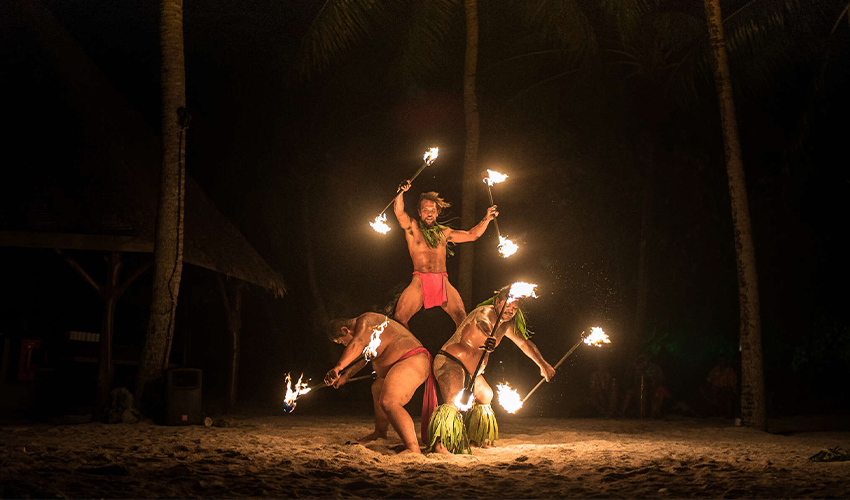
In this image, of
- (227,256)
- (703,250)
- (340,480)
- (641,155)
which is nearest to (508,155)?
(641,155)

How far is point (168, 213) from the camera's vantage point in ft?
31.3

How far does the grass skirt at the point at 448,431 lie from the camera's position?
6988mm

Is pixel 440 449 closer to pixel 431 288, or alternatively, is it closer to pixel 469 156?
pixel 431 288

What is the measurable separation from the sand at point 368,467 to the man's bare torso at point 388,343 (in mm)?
821

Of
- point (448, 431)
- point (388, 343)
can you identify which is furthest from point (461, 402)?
point (388, 343)

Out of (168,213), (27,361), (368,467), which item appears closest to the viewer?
(368,467)

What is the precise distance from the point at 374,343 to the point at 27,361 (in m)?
6.56

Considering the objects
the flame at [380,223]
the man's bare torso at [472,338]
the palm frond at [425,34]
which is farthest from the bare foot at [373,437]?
the palm frond at [425,34]

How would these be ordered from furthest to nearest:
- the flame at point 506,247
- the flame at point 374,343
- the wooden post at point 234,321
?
the wooden post at point 234,321, the flame at point 506,247, the flame at point 374,343

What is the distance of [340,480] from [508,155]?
38.0 feet

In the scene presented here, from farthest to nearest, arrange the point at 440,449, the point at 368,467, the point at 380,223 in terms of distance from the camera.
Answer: the point at 380,223 → the point at 440,449 → the point at 368,467

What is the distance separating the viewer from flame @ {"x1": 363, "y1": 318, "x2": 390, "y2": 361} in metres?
7.19

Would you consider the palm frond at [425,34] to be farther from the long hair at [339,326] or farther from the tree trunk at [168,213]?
the long hair at [339,326]

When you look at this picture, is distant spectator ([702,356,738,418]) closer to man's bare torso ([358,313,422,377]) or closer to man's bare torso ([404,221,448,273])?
man's bare torso ([404,221,448,273])
